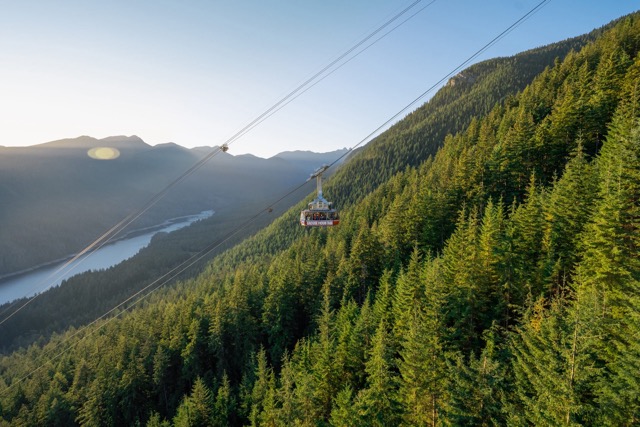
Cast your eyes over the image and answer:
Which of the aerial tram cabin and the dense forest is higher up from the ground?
the aerial tram cabin

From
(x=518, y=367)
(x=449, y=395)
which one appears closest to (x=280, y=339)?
(x=449, y=395)

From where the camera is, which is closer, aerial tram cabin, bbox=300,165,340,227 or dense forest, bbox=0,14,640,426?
dense forest, bbox=0,14,640,426

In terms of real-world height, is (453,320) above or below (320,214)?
below

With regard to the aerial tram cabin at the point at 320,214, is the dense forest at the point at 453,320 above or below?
below

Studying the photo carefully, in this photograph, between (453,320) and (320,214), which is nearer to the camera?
(320,214)

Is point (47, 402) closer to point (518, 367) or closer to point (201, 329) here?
point (201, 329)

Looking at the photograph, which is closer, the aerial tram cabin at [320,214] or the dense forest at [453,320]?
the dense forest at [453,320]

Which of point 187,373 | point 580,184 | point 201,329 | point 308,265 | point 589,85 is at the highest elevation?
point 589,85

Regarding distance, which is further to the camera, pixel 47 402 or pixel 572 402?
pixel 47 402
